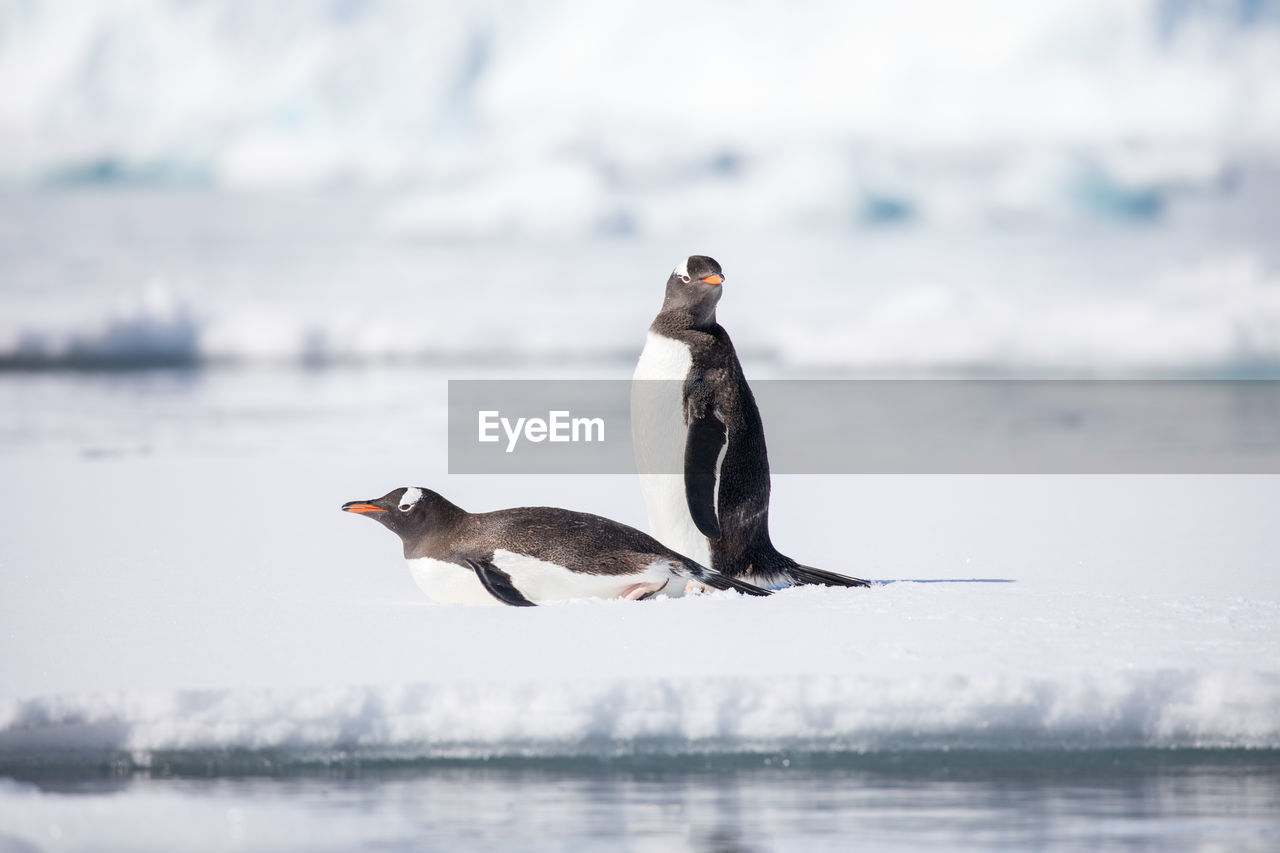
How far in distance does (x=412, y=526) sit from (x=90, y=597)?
127 centimetres

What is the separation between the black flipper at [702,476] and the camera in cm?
538

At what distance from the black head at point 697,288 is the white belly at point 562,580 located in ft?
3.49

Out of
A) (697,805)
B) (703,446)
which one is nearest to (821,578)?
(703,446)

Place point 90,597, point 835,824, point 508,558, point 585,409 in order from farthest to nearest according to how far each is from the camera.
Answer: point 585,409, point 90,597, point 508,558, point 835,824

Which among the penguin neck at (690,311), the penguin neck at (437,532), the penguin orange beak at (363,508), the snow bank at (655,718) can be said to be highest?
the penguin neck at (690,311)

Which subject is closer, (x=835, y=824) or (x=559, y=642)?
(x=835, y=824)

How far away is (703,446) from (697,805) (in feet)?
6.73

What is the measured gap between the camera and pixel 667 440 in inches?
217

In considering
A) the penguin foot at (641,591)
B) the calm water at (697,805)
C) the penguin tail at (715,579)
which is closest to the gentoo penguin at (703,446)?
the penguin tail at (715,579)

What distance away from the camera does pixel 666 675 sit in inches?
154

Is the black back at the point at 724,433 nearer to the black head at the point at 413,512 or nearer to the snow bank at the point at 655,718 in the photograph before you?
the black head at the point at 413,512

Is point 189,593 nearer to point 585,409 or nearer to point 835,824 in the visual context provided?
point 835,824

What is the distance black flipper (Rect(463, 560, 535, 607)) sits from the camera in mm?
4953

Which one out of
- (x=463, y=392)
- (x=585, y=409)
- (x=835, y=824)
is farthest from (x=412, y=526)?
(x=463, y=392)
